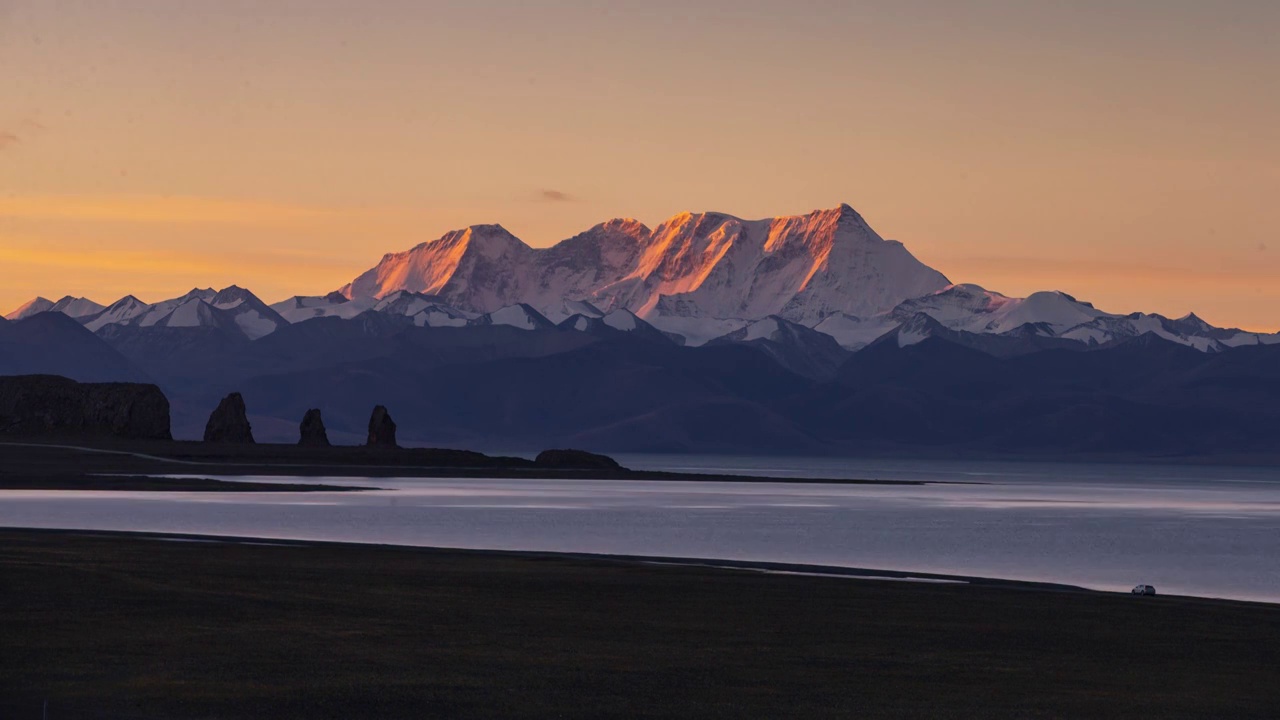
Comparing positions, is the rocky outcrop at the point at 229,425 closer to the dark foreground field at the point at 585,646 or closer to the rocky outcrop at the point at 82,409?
the rocky outcrop at the point at 82,409

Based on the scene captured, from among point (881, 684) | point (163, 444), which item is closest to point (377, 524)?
point (881, 684)

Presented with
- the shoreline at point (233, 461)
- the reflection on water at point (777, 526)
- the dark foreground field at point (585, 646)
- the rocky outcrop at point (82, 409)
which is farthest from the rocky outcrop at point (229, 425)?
the dark foreground field at point (585, 646)

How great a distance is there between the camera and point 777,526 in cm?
9406

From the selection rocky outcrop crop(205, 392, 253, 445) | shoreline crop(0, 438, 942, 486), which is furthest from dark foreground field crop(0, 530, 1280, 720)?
rocky outcrop crop(205, 392, 253, 445)

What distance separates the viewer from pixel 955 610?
4150 centimetres

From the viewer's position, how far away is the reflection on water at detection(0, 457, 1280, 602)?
220 ft

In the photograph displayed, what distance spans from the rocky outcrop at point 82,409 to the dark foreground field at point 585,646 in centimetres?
14677

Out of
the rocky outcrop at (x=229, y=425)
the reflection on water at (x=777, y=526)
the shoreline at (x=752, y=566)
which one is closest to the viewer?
the shoreline at (x=752, y=566)

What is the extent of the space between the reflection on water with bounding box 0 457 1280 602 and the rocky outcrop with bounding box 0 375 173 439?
51266mm

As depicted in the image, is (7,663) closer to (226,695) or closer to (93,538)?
(226,695)

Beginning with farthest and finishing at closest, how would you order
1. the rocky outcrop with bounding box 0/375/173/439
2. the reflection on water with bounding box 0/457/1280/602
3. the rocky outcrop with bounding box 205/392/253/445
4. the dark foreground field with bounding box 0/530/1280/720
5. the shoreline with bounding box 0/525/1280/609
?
the rocky outcrop with bounding box 205/392/253/445, the rocky outcrop with bounding box 0/375/173/439, the reflection on water with bounding box 0/457/1280/602, the shoreline with bounding box 0/525/1280/609, the dark foreground field with bounding box 0/530/1280/720

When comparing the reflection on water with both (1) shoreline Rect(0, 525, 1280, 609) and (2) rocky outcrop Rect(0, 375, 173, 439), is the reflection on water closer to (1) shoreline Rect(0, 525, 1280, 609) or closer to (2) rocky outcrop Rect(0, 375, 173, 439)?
(1) shoreline Rect(0, 525, 1280, 609)

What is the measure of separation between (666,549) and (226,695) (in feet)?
149

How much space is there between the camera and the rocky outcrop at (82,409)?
189125 mm
